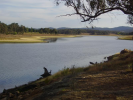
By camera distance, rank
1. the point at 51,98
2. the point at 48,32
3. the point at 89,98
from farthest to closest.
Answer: the point at 48,32 < the point at 51,98 < the point at 89,98

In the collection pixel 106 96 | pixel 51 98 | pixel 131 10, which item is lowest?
pixel 51 98

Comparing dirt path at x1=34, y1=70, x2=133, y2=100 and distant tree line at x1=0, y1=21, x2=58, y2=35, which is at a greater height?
distant tree line at x1=0, y1=21, x2=58, y2=35

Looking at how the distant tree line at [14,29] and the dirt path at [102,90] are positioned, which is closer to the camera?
the dirt path at [102,90]

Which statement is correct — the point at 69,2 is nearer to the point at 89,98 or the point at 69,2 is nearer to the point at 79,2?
the point at 79,2

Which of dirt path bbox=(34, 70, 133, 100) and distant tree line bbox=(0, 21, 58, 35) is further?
distant tree line bbox=(0, 21, 58, 35)

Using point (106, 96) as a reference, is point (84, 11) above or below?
above

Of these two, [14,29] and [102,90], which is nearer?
[102,90]

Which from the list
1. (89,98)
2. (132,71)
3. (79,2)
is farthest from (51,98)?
(79,2)

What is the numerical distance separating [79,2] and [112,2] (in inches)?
49.3

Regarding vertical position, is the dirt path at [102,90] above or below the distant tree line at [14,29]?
below

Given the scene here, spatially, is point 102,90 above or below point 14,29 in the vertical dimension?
below

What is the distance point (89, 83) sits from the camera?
218 inches

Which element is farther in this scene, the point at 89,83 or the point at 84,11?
the point at 84,11

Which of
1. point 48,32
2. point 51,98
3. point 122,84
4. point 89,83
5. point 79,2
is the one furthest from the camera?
point 48,32
